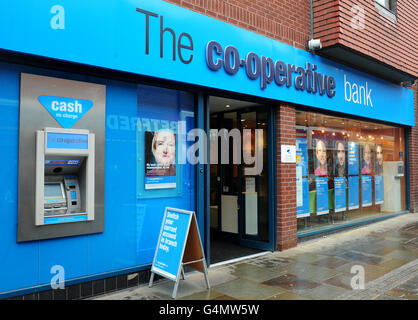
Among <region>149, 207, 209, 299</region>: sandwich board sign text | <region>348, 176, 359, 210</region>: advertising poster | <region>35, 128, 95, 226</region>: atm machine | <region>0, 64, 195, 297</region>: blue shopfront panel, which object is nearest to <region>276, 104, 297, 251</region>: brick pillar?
<region>0, 64, 195, 297</region>: blue shopfront panel

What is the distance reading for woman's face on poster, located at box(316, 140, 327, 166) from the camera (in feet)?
26.7

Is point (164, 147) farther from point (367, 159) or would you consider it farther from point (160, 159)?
point (367, 159)

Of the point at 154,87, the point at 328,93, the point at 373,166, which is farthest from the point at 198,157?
the point at 373,166

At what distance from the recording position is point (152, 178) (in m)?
4.99

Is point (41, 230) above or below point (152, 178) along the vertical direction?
below

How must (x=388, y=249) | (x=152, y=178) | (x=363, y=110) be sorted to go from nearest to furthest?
(x=152, y=178), (x=388, y=249), (x=363, y=110)

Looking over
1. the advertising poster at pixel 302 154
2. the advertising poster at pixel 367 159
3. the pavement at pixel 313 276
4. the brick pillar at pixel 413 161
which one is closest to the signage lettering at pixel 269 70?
the advertising poster at pixel 302 154

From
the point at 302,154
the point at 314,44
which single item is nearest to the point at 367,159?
the point at 302,154

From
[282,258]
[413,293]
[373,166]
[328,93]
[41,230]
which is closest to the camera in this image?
[41,230]

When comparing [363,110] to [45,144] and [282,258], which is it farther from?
[45,144]

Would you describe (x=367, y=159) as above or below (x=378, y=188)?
above

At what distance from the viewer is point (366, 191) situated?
9.94 metres

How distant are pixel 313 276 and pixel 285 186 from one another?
79.3 inches
